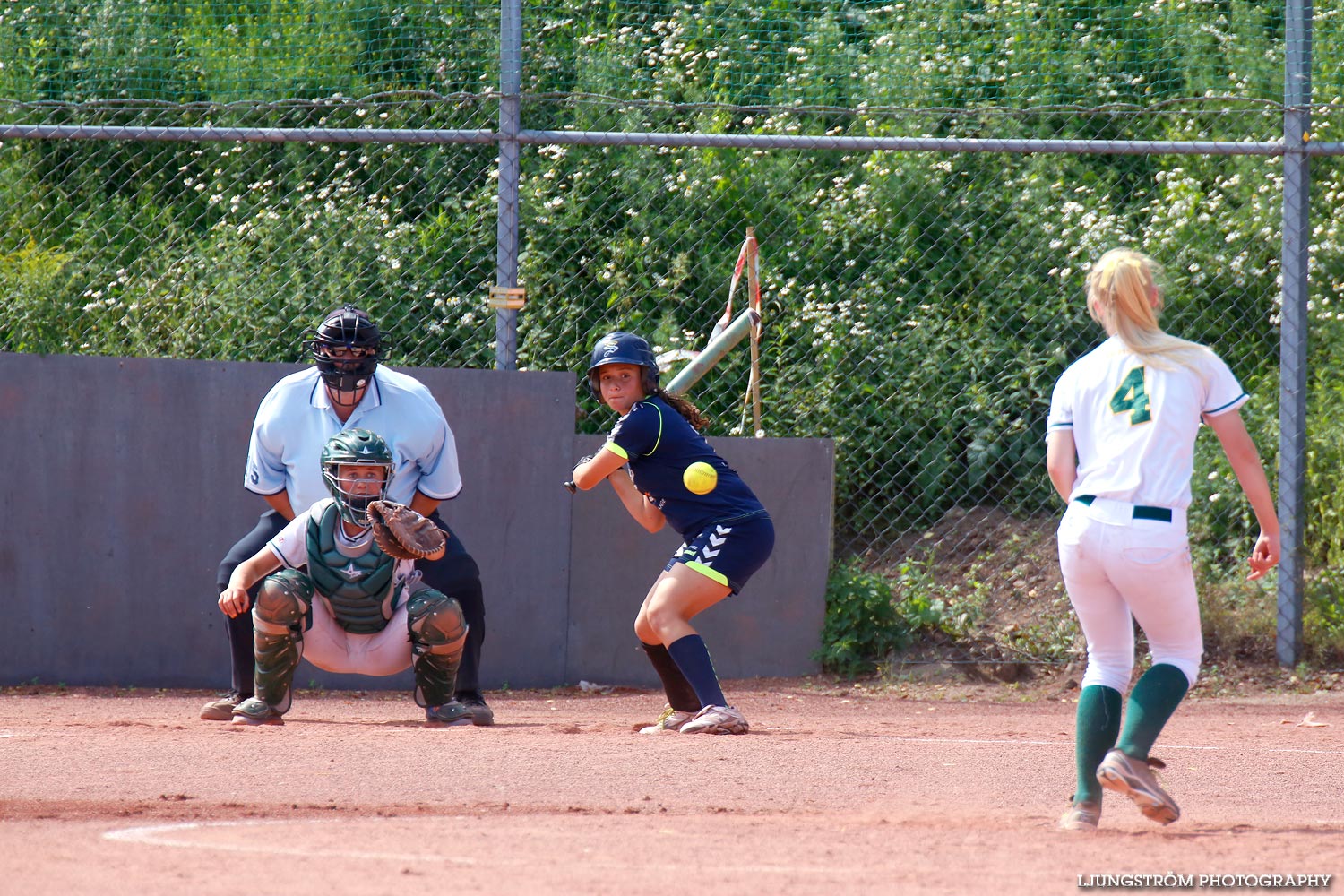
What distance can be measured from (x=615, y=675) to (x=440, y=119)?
321 cm

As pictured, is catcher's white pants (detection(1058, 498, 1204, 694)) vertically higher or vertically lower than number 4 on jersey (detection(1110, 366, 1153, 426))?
lower

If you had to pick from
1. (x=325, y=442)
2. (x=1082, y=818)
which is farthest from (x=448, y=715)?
(x=1082, y=818)

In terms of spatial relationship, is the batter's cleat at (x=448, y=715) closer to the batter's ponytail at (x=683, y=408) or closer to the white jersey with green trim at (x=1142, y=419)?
the batter's ponytail at (x=683, y=408)

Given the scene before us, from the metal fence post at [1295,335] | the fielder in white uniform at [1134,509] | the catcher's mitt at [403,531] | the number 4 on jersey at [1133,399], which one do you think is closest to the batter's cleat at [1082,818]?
Answer: the fielder in white uniform at [1134,509]

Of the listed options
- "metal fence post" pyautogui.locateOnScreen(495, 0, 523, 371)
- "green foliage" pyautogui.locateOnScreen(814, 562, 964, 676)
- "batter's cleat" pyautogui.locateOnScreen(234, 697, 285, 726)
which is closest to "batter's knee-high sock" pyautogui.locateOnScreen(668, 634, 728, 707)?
"batter's cleat" pyautogui.locateOnScreen(234, 697, 285, 726)

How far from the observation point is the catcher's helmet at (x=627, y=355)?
559 cm

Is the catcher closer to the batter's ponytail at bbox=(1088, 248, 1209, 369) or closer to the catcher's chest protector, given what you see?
the catcher's chest protector

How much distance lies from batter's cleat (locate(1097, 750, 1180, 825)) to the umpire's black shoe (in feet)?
8.85

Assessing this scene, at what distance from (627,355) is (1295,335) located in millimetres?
3682

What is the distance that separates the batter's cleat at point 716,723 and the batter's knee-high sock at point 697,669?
0.04 meters

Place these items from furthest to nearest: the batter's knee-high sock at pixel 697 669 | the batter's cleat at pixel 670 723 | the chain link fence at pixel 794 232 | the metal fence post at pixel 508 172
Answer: the chain link fence at pixel 794 232 → the metal fence post at pixel 508 172 → the batter's cleat at pixel 670 723 → the batter's knee-high sock at pixel 697 669

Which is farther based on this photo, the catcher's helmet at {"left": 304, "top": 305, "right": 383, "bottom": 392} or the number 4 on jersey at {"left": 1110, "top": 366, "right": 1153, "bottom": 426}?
the catcher's helmet at {"left": 304, "top": 305, "right": 383, "bottom": 392}

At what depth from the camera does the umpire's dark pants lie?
5574 mm

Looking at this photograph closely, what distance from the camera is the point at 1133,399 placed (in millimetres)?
3639
